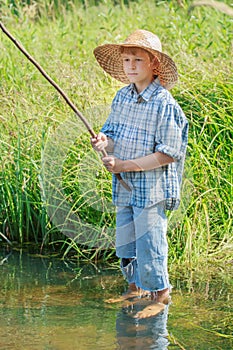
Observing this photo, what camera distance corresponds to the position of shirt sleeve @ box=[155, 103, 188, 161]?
138 inches

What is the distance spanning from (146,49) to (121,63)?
0.33 meters

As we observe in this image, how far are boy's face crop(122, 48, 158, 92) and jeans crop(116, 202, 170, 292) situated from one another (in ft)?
1.92

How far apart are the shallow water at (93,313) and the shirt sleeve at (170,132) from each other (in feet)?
2.64

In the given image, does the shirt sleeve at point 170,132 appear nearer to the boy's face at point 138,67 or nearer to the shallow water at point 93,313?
the boy's face at point 138,67

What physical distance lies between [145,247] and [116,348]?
53cm

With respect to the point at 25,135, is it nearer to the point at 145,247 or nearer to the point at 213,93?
the point at 213,93

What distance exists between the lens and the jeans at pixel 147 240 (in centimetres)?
365

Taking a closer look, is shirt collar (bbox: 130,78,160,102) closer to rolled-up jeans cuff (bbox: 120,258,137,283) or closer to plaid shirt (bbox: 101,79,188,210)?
plaid shirt (bbox: 101,79,188,210)

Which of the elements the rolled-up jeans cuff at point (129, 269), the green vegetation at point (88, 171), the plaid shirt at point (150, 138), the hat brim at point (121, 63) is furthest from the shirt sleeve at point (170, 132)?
the green vegetation at point (88, 171)

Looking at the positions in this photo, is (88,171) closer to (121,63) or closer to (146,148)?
(121,63)

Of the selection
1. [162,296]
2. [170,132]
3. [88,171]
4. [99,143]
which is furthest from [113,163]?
[88,171]

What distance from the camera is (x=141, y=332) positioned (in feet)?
11.7

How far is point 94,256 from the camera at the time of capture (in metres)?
4.73

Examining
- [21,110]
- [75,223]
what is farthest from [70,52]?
[75,223]
